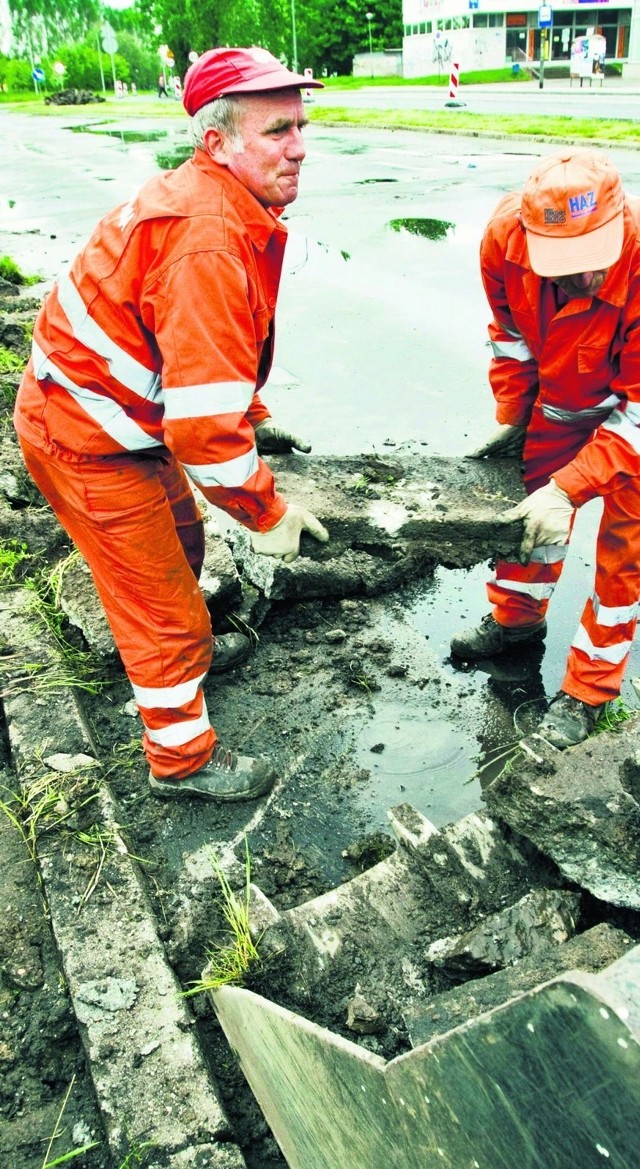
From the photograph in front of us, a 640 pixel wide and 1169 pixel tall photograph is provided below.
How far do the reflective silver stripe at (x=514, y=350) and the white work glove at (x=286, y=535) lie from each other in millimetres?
1217

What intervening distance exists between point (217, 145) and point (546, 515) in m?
1.53

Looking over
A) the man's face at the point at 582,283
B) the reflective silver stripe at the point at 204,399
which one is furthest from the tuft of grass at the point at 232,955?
the man's face at the point at 582,283

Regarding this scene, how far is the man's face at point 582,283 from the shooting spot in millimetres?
2713

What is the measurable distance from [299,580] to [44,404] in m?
1.48

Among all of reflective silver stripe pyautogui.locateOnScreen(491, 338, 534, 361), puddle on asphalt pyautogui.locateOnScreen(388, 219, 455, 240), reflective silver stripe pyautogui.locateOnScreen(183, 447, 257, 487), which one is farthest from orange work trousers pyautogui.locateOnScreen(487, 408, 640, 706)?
puddle on asphalt pyautogui.locateOnScreen(388, 219, 455, 240)

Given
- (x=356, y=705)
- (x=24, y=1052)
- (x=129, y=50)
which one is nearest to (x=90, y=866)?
(x=24, y=1052)

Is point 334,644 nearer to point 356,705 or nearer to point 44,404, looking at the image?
point 356,705

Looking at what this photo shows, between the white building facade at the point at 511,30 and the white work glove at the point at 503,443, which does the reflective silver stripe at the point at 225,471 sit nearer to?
the white work glove at the point at 503,443

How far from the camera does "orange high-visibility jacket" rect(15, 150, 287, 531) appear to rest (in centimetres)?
224

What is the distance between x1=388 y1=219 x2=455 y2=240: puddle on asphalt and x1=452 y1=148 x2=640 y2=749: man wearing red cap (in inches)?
299

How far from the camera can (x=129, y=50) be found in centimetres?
8262

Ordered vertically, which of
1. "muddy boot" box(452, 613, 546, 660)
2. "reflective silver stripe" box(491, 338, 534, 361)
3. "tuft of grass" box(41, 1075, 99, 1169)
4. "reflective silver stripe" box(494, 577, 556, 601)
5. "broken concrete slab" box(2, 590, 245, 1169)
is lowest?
"tuft of grass" box(41, 1075, 99, 1169)

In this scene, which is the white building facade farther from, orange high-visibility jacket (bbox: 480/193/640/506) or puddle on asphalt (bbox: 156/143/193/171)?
orange high-visibility jacket (bbox: 480/193/640/506)

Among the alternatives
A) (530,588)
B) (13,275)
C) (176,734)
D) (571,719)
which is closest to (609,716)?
(571,719)
